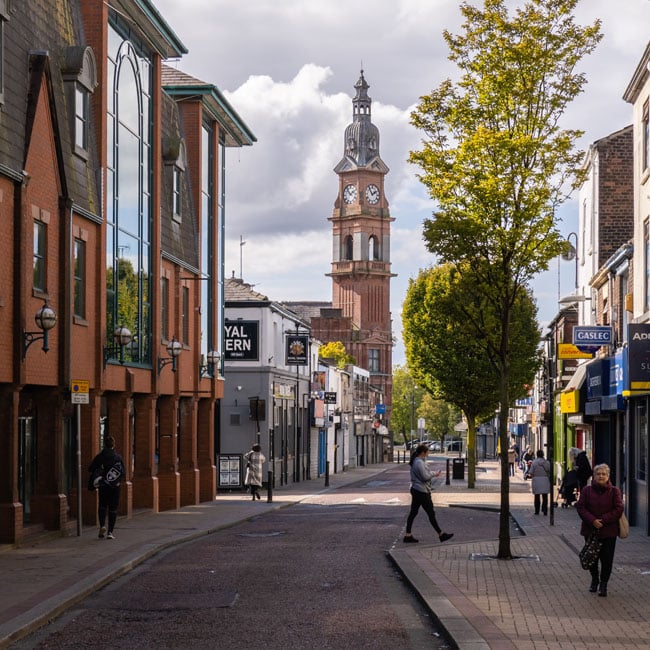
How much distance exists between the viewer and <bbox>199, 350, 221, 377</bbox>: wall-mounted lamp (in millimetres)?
38250

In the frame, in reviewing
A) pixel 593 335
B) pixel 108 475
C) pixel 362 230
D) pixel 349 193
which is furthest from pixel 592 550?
pixel 349 193

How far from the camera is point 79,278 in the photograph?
1003 inches

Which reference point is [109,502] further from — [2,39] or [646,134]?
[646,134]

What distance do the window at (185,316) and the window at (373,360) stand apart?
101m

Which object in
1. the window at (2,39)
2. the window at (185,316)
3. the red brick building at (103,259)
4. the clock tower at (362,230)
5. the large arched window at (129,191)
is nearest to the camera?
the window at (2,39)

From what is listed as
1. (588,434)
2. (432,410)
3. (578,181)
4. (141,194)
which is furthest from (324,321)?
(578,181)

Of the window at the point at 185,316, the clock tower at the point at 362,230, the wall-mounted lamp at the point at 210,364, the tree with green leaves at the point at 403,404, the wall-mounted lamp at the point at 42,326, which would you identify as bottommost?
the tree with green leaves at the point at 403,404

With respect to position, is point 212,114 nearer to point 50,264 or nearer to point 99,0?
point 99,0

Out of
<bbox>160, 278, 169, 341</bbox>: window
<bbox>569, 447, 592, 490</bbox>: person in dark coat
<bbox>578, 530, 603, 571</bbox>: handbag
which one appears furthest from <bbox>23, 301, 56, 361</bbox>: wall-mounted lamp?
<bbox>569, 447, 592, 490</bbox>: person in dark coat

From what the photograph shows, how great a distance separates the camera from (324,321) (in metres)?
134

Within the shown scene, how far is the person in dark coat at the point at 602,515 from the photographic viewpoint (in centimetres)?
1474

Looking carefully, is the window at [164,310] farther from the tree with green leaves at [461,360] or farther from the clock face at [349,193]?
the clock face at [349,193]

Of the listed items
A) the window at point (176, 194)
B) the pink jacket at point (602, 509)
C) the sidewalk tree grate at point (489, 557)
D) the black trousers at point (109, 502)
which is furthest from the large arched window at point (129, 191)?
the pink jacket at point (602, 509)

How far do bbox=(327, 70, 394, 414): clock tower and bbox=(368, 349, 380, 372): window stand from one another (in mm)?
3203
